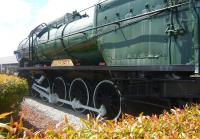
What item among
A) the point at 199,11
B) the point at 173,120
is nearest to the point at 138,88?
the point at 199,11

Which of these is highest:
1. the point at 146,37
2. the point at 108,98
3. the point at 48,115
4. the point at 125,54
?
the point at 146,37

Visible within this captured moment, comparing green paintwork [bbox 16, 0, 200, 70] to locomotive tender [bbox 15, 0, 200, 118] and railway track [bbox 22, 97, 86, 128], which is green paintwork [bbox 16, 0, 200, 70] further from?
railway track [bbox 22, 97, 86, 128]

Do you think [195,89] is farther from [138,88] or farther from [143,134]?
[143,134]

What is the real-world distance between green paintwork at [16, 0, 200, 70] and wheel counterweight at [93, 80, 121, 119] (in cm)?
88

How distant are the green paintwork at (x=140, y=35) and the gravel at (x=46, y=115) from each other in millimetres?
1795

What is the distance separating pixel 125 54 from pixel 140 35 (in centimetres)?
71

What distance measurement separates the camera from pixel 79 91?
11922 mm

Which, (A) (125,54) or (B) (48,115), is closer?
(A) (125,54)

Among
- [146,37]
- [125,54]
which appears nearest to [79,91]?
[125,54]

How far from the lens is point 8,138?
6.97 ft

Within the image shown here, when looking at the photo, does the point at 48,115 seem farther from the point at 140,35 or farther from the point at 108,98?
the point at 140,35

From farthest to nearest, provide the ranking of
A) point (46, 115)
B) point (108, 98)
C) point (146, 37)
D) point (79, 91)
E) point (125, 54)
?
point (79, 91), point (46, 115), point (108, 98), point (125, 54), point (146, 37)

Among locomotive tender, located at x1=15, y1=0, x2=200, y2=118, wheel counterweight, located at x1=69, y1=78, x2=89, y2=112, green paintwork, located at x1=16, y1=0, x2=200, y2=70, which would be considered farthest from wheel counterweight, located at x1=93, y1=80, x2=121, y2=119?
green paintwork, located at x1=16, y1=0, x2=200, y2=70

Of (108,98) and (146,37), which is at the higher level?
(146,37)
